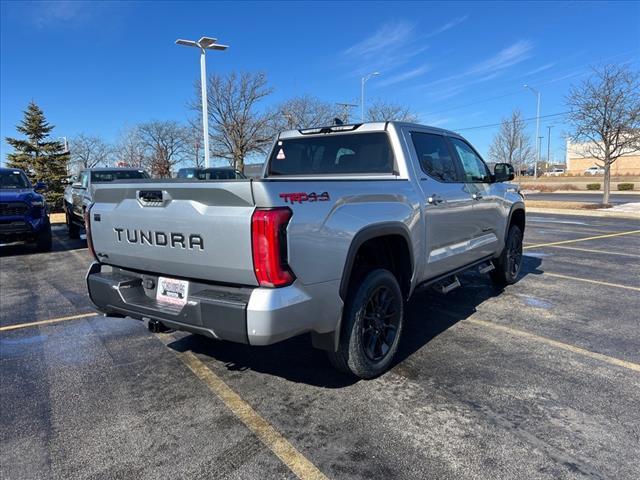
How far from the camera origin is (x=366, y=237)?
10.6 feet

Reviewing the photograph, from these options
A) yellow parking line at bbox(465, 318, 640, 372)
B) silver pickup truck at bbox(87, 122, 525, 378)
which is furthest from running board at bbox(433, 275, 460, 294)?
yellow parking line at bbox(465, 318, 640, 372)

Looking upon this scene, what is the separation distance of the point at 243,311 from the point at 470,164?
3719 mm

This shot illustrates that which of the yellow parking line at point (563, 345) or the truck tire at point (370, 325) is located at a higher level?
the truck tire at point (370, 325)

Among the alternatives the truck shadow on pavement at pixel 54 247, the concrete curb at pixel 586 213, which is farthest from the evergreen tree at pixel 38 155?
the concrete curb at pixel 586 213

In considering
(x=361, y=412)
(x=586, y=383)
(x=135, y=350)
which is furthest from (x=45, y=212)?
(x=586, y=383)

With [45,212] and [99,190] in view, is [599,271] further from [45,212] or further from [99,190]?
[45,212]

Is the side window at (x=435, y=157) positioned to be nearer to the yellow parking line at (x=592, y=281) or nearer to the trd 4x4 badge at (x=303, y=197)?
the trd 4x4 badge at (x=303, y=197)

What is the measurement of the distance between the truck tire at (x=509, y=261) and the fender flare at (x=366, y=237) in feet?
9.81

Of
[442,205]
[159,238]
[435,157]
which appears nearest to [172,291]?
[159,238]

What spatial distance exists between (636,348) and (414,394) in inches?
91.3

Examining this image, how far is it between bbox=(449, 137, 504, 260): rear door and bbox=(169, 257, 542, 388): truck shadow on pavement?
750 mm

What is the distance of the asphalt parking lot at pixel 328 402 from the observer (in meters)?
2.54

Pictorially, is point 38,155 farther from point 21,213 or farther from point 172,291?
point 172,291

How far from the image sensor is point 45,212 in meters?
10.2
